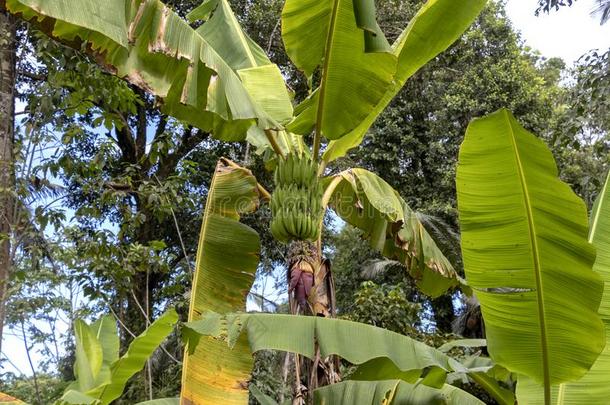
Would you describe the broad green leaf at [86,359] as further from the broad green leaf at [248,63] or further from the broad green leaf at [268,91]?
the broad green leaf at [268,91]

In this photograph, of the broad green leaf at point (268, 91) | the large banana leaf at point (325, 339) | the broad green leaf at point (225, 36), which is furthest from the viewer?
the broad green leaf at point (225, 36)

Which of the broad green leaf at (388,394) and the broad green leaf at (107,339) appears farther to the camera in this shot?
the broad green leaf at (107,339)

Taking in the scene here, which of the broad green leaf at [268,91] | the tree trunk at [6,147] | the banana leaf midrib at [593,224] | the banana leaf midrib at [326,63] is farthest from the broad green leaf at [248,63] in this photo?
the banana leaf midrib at [593,224]

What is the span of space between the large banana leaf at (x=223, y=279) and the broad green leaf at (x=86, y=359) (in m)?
0.49

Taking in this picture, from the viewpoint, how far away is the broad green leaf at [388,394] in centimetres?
224

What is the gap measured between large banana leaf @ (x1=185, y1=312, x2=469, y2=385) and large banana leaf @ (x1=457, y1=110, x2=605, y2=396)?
29 cm

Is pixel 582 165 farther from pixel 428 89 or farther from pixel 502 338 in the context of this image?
pixel 502 338

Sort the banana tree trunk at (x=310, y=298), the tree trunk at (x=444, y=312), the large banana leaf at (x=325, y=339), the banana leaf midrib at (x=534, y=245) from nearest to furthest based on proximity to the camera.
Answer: the banana leaf midrib at (x=534, y=245)
the large banana leaf at (x=325, y=339)
the banana tree trunk at (x=310, y=298)
the tree trunk at (x=444, y=312)

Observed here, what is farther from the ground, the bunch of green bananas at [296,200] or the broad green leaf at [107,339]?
A: the bunch of green bananas at [296,200]

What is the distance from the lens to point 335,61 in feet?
9.53

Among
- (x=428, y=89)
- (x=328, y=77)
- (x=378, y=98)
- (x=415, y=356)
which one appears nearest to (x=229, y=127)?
(x=328, y=77)

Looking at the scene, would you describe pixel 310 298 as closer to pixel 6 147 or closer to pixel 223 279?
pixel 223 279

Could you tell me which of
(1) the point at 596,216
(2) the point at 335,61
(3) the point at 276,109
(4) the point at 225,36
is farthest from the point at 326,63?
(1) the point at 596,216

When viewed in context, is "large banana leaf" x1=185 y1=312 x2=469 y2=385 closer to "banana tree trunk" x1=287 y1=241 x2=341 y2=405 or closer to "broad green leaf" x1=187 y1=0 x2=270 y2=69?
"banana tree trunk" x1=287 y1=241 x2=341 y2=405
